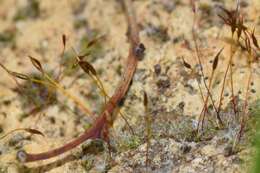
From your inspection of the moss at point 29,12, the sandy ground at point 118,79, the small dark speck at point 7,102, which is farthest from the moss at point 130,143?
the moss at point 29,12

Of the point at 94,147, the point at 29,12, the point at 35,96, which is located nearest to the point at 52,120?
the point at 35,96

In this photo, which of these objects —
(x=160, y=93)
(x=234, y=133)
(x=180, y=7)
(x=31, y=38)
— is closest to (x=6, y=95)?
(x=31, y=38)

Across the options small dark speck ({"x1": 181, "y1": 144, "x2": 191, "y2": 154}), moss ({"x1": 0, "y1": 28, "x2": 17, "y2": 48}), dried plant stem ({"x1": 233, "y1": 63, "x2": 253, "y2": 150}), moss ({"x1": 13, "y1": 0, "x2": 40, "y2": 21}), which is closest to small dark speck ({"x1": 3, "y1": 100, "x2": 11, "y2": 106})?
moss ({"x1": 0, "y1": 28, "x2": 17, "y2": 48})

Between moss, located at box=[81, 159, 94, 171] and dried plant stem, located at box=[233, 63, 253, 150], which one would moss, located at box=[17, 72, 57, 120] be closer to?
moss, located at box=[81, 159, 94, 171]

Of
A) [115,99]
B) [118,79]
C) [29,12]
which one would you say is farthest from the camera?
[29,12]

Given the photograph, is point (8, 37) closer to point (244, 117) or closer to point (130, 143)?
point (130, 143)
